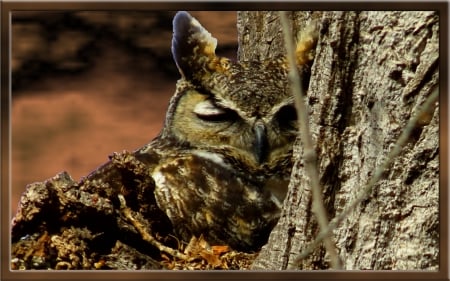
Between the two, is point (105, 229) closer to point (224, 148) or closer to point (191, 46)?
point (224, 148)

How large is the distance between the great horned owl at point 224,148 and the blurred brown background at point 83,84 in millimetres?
34

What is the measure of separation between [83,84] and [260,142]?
1.19ft

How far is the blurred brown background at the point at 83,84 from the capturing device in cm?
133

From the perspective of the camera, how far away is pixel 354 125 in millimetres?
1311

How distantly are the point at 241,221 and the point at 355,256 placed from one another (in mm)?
229

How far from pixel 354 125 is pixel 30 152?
0.63 metres

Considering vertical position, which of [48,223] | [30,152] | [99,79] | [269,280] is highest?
[99,79]

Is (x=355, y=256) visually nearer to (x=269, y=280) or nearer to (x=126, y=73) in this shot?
(x=269, y=280)

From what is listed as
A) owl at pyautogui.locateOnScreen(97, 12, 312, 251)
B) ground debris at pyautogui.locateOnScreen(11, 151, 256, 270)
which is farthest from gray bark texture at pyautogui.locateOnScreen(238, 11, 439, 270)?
ground debris at pyautogui.locateOnScreen(11, 151, 256, 270)

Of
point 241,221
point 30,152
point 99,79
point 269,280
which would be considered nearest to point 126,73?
point 99,79

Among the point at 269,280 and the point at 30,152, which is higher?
the point at 30,152

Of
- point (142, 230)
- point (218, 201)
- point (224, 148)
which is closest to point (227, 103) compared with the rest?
point (224, 148)

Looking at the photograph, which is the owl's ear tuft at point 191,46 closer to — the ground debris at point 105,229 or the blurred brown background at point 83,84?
the blurred brown background at point 83,84

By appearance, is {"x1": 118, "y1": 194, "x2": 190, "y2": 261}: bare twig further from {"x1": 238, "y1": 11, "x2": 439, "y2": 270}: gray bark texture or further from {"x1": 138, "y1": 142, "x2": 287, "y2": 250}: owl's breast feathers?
{"x1": 238, "y1": 11, "x2": 439, "y2": 270}: gray bark texture
